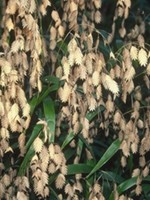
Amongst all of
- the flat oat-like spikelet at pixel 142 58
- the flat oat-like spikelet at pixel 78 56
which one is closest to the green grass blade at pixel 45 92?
the flat oat-like spikelet at pixel 78 56

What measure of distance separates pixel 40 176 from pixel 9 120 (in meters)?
0.26

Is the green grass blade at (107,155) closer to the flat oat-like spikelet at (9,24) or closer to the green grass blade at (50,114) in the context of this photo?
the green grass blade at (50,114)

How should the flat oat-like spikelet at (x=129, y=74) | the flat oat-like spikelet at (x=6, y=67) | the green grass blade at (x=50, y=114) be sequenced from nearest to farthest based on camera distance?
the flat oat-like spikelet at (x=6, y=67) < the flat oat-like spikelet at (x=129, y=74) < the green grass blade at (x=50, y=114)

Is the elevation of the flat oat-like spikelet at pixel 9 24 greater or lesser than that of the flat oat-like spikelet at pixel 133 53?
greater

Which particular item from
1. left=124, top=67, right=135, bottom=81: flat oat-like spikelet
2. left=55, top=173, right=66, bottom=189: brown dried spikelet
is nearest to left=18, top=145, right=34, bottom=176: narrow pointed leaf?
left=55, top=173, right=66, bottom=189: brown dried spikelet

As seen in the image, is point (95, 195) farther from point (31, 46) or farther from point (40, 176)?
point (31, 46)

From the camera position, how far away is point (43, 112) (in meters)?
2.45

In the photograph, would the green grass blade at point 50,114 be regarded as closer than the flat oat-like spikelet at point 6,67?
No

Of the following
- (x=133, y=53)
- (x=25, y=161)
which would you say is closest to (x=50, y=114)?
(x=25, y=161)

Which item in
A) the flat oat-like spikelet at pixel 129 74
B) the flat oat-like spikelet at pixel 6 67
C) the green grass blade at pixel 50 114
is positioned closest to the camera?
the flat oat-like spikelet at pixel 6 67

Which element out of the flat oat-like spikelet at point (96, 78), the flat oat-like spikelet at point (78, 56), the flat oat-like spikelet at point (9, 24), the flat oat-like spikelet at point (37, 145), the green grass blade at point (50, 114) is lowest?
the flat oat-like spikelet at point (37, 145)

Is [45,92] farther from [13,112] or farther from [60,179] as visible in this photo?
[60,179]

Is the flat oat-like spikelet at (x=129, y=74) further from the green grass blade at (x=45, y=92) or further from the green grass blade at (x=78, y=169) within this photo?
the green grass blade at (x=78, y=169)

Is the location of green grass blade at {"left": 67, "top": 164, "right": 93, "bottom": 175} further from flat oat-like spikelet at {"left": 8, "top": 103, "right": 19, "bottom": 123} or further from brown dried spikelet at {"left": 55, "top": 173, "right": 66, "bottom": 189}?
flat oat-like spikelet at {"left": 8, "top": 103, "right": 19, "bottom": 123}
